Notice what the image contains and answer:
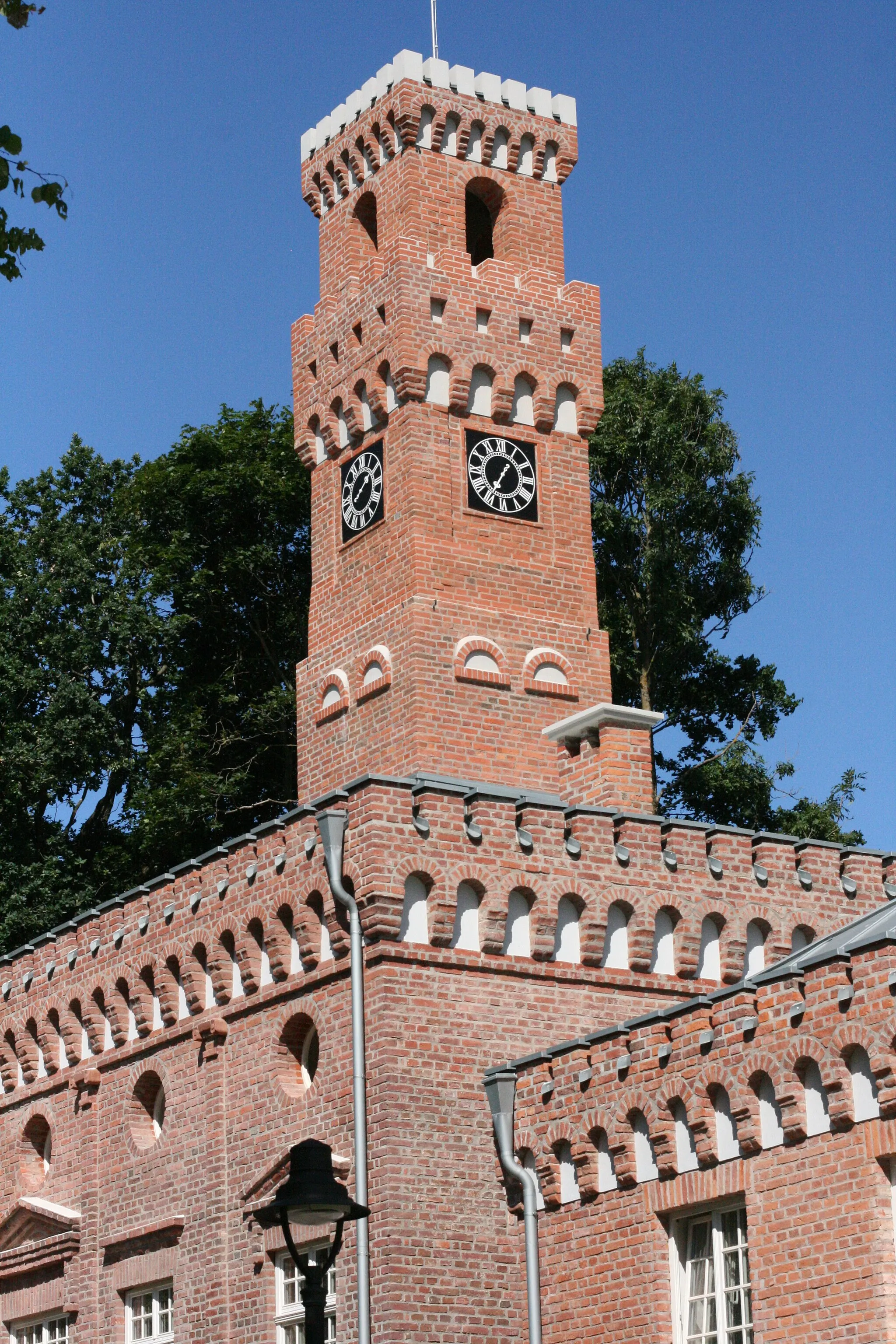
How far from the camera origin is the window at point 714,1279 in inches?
730

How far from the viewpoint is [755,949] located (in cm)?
2441

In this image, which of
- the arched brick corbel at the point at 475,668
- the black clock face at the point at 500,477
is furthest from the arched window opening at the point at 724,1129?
the black clock face at the point at 500,477

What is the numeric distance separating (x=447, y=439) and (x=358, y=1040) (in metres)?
11.1

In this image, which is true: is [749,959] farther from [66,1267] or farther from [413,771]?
[66,1267]

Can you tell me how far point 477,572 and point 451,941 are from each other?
26.7 ft

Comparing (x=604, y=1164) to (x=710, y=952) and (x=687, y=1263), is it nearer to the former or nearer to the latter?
(x=687, y=1263)

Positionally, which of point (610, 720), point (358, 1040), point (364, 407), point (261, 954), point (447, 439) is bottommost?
point (358, 1040)

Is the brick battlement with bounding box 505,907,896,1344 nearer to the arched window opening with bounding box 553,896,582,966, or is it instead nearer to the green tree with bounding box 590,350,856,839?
the arched window opening with bounding box 553,896,582,966

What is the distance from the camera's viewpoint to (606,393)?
44312 mm

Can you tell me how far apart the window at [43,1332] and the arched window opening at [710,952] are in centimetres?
960

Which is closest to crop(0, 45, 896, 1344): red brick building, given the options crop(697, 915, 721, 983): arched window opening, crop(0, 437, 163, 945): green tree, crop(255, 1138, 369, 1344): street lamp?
crop(697, 915, 721, 983): arched window opening

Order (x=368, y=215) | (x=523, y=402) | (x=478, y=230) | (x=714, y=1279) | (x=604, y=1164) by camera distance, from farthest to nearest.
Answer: (x=478, y=230)
(x=368, y=215)
(x=523, y=402)
(x=604, y=1164)
(x=714, y=1279)

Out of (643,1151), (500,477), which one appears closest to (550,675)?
(500,477)

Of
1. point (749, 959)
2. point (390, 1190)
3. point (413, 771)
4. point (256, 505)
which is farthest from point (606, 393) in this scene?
point (390, 1190)
